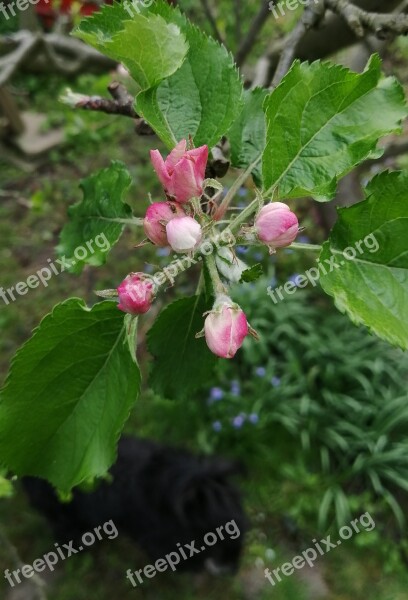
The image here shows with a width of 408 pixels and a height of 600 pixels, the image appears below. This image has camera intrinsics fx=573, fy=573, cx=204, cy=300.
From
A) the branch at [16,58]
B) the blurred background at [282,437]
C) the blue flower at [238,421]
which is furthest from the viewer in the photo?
→ the blue flower at [238,421]

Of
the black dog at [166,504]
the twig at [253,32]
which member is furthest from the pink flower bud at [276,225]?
the black dog at [166,504]

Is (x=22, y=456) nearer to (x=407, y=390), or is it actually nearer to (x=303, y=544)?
(x=303, y=544)

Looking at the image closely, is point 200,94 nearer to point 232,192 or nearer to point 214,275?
point 232,192

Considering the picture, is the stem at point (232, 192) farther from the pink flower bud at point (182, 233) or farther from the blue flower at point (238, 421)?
the blue flower at point (238, 421)

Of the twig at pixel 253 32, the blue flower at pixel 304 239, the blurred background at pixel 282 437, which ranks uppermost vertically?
the twig at pixel 253 32

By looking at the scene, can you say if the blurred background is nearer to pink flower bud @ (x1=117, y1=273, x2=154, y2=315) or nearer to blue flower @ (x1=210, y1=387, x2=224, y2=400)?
blue flower @ (x1=210, y1=387, x2=224, y2=400)

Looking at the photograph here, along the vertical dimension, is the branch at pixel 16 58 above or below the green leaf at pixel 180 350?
above

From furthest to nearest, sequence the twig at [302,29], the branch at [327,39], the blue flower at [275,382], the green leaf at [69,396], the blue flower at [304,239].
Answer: the blue flower at [304,239], the blue flower at [275,382], the branch at [327,39], the twig at [302,29], the green leaf at [69,396]
